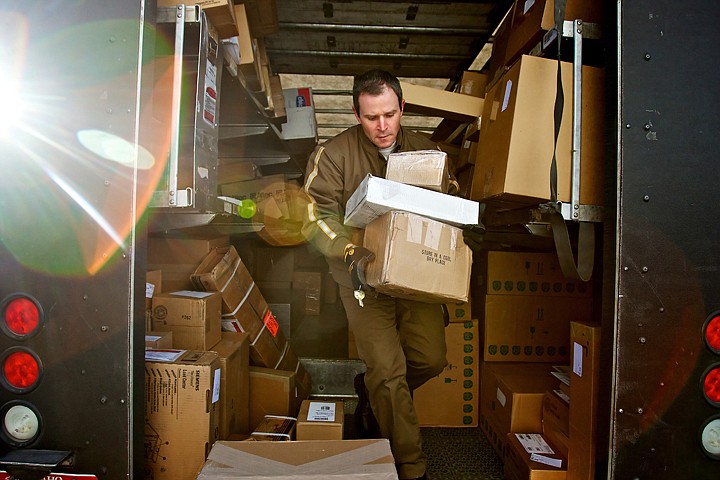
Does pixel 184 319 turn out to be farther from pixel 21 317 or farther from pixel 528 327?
pixel 528 327

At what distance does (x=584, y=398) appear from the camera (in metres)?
1.80

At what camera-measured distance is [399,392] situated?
7.55 ft

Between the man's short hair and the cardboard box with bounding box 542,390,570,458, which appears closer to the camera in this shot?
the cardboard box with bounding box 542,390,570,458

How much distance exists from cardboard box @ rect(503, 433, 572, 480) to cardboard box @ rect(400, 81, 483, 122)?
5.36 ft

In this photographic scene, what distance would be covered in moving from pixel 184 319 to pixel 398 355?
3.32 feet

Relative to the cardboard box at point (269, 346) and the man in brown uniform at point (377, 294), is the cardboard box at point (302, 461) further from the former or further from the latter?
the cardboard box at point (269, 346)

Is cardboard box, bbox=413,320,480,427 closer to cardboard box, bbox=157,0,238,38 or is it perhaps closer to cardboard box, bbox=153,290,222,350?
cardboard box, bbox=153,290,222,350

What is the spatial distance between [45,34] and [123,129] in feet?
1.20

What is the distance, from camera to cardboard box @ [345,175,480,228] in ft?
5.90

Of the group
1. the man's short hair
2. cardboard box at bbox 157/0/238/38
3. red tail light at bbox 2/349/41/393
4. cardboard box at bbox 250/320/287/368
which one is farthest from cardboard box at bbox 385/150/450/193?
cardboard box at bbox 250/320/287/368

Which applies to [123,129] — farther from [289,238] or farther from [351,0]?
[289,238]

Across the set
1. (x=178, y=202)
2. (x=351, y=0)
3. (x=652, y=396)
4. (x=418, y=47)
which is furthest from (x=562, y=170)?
(x=418, y=47)

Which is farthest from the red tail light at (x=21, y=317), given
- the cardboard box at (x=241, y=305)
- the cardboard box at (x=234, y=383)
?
the cardboard box at (x=241, y=305)

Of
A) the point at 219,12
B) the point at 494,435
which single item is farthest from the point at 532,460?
the point at 219,12
